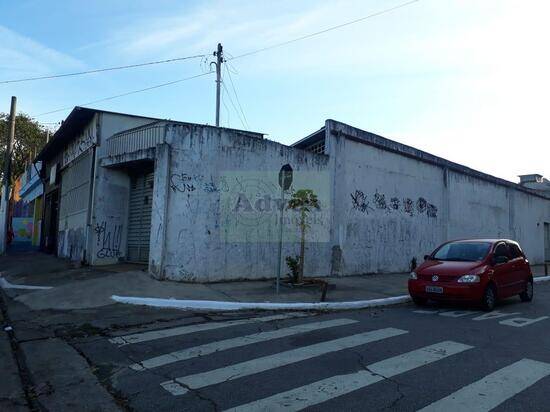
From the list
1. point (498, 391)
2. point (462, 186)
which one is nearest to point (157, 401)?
point (498, 391)

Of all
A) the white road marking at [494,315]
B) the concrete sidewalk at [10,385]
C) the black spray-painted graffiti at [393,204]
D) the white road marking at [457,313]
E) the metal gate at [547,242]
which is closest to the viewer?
the concrete sidewalk at [10,385]

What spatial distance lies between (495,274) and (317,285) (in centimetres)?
412

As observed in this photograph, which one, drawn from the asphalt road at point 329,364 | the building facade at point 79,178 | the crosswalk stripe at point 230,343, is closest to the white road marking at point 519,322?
the asphalt road at point 329,364

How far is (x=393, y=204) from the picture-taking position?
1752cm

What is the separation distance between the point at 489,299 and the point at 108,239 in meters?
11.1

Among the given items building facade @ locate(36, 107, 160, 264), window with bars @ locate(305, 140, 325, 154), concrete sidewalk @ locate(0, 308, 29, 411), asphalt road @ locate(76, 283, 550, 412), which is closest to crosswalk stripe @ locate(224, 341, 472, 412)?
asphalt road @ locate(76, 283, 550, 412)

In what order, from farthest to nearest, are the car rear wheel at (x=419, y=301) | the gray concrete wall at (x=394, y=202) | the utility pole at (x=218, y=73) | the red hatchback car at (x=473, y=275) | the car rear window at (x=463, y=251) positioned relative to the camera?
the utility pole at (x=218, y=73)
the gray concrete wall at (x=394, y=202)
the car rear window at (x=463, y=251)
the car rear wheel at (x=419, y=301)
the red hatchback car at (x=473, y=275)

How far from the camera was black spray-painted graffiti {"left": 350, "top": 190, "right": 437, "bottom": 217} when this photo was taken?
16.1m

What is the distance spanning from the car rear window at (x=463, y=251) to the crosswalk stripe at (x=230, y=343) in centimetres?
364

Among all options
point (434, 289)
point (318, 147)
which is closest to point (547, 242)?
A: point (318, 147)

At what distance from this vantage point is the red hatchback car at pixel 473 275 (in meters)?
9.84

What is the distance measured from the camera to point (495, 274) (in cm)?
1037

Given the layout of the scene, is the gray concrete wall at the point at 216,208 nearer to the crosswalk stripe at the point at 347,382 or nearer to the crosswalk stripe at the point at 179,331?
the crosswalk stripe at the point at 179,331

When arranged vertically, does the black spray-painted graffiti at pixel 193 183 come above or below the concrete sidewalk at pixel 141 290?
above
